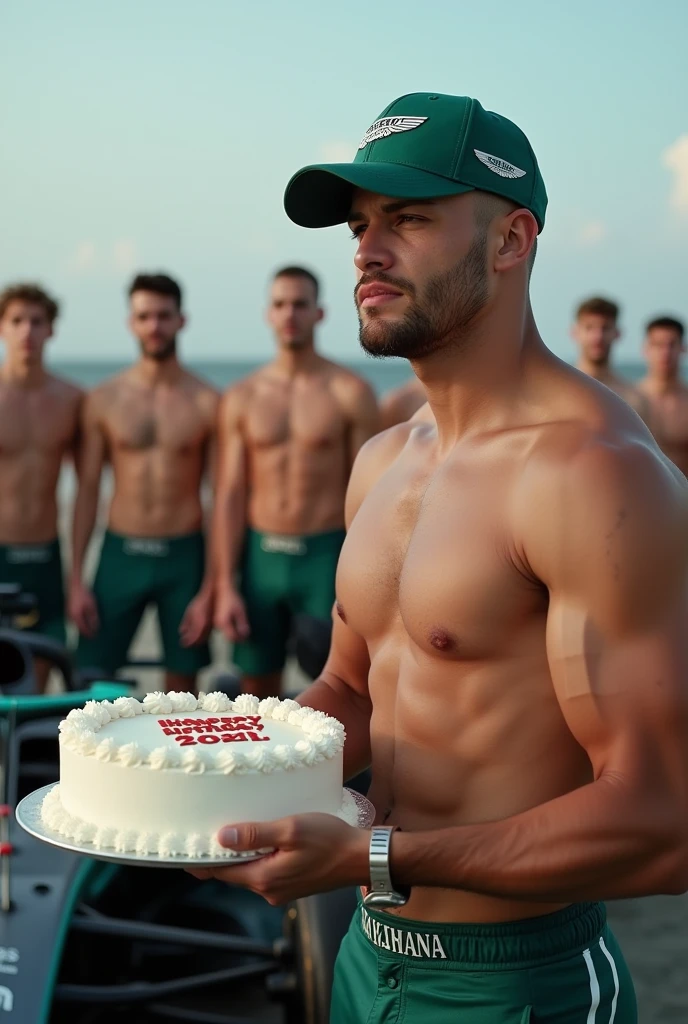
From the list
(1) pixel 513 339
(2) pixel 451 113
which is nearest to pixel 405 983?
(1) pixel 513 339

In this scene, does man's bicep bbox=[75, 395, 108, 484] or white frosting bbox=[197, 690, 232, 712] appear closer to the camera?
white frosting bbox=[197, 690, 232, 712]

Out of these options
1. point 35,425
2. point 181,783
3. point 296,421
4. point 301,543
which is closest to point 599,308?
point 296,421

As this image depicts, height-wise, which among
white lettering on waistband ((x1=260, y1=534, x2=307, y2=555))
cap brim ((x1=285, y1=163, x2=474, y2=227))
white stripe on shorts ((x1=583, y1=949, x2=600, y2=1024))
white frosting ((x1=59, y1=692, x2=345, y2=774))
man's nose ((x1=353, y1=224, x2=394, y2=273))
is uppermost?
cap brim ((x1=285, y1=163, x2=474, y2=227))

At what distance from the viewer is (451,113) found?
2098 millimetres

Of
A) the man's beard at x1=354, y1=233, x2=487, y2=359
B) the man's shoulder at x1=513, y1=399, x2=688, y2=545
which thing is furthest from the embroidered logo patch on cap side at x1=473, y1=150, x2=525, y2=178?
the man's shoulder at x1=513, y1=399, x2=688, y2=545

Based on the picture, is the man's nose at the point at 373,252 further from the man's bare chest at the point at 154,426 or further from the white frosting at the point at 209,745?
the man's bare chest at the point at 154,426

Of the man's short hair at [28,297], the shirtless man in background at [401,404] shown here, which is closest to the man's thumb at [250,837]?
the man's short hair at [28,297]

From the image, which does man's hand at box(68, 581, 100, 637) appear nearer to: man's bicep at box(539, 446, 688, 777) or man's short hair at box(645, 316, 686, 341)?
man's short hair at box(645, 316, 686, 341)

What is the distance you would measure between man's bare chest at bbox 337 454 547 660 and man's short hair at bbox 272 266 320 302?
5256 millimetres

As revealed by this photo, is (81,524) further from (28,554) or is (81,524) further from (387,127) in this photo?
(387,127)

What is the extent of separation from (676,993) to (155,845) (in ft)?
9.73

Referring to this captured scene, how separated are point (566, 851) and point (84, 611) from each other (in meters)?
5.87

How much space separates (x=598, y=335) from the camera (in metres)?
8.86

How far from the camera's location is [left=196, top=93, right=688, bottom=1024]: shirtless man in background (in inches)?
72.4
